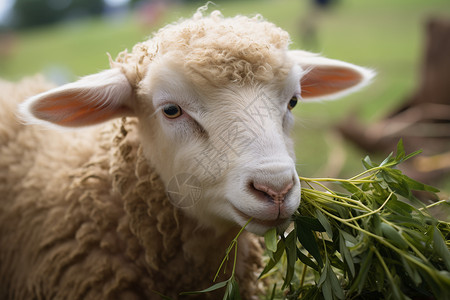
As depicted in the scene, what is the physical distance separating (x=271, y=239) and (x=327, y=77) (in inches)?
52.6

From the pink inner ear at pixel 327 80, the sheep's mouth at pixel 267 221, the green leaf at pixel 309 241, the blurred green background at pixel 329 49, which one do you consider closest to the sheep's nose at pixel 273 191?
the sheep's mouth at pixel 267 221

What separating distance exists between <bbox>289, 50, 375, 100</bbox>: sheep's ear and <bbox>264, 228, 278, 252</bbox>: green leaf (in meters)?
1.07

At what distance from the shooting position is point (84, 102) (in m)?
2.15

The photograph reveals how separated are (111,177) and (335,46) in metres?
12.9

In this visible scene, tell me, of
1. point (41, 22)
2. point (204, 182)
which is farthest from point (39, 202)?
point (41, 22)

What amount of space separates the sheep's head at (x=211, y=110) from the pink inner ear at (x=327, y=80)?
49cm

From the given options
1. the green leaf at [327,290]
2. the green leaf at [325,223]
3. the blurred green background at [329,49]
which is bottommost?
the blurred green background at [329,49]

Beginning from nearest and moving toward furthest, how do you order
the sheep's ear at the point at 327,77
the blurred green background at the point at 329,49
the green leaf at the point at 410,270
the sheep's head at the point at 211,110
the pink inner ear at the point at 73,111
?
the green leaf at the point at 410,270, the sheep's head at the point at 211,110, the pink inner ear at the point at 73,111, the sheep's ear at the point at 327,77, the blurred green background at the point at 329,49

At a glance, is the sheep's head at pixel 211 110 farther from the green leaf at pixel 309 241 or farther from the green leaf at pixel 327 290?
the green leaf at pixel 327 290

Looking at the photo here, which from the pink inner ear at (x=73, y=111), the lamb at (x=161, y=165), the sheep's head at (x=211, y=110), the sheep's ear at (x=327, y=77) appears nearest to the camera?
the sheep's head at (x=211, y=110)

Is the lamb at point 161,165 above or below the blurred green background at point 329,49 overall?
above

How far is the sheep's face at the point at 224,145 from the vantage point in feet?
5.41

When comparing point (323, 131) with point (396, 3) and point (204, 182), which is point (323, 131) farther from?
point (396, 3)

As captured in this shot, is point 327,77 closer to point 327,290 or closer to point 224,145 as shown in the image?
point 224,145
